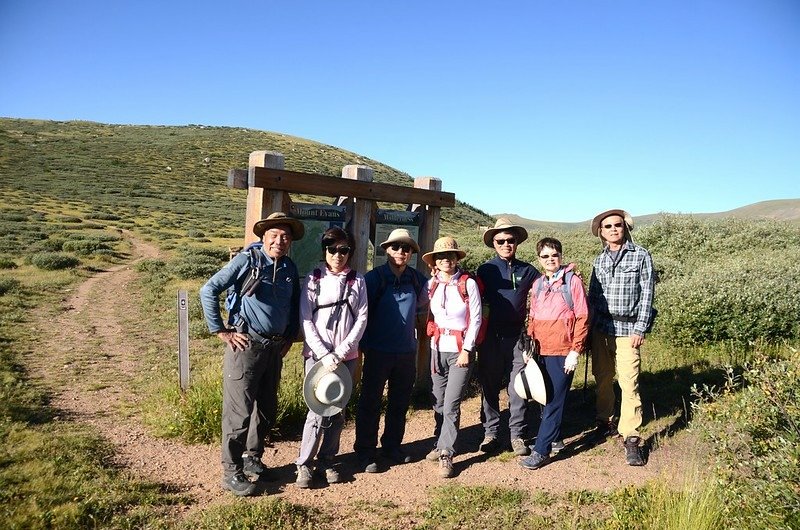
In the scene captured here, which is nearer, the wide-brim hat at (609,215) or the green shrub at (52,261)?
the wide-brim hat at (609,215)

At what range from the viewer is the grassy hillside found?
1340 inches

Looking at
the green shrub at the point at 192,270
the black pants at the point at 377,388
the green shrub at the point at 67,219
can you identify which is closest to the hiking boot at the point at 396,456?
the black pants at the point at 377,388

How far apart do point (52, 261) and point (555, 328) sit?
1645 centimetres

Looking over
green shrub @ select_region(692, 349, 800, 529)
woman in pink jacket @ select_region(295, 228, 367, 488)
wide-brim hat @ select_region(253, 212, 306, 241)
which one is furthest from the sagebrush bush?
wide-brim hat @ select_region(253, 212, 306, 241)

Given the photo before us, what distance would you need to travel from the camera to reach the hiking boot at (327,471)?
4320 millimetres

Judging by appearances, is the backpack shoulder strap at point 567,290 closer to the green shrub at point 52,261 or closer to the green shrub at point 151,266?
the green shrub at point 151,266

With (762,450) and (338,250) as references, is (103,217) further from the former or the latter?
(762,450)

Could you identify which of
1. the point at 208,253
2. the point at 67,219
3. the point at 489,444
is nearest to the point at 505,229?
the point at 489,444

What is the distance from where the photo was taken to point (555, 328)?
468 centimetres

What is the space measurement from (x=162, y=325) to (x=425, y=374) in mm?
6286

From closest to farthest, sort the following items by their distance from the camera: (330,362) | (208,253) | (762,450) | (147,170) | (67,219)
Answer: (762,450)
(330,362)
(208,253)
(67,219)
(147,170)

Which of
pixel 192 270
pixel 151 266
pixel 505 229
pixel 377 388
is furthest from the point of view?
pixel 151 266

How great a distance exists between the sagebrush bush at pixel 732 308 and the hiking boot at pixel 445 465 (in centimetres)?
545

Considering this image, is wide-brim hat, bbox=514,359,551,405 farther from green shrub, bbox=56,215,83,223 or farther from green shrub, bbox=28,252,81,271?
green shrub, bbox=56,215,83,223
